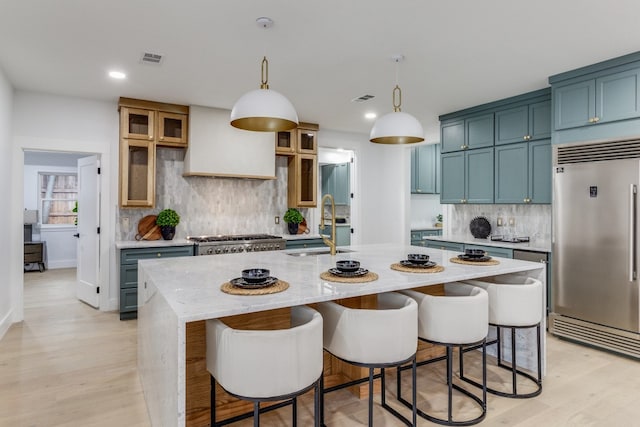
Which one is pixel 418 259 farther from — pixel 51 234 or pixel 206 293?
pixel 51 234

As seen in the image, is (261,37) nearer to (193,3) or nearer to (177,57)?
(193,3)

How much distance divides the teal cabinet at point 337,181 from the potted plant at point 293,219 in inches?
88.9

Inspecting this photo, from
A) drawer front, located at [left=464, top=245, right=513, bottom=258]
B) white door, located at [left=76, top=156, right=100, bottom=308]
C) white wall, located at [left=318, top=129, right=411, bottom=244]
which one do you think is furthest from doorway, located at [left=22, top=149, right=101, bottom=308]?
drawer front, located at [left=464, top=245, right=513, bottom=258]

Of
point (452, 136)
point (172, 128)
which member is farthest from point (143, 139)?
point (452, 136)

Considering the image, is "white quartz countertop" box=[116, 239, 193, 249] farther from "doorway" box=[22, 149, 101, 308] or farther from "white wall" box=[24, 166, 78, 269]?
"white wall" box=[24, 166, 78, 269]

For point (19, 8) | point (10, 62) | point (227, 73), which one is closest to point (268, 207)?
point (227, 73)

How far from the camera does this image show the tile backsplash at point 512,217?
15.2 feet

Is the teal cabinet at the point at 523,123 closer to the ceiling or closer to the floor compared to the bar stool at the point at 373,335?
closer to the ceiling

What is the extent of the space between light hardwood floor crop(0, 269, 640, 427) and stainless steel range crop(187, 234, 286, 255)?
119cm

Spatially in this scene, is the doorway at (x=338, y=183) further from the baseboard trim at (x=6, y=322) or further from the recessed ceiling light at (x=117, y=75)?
the baseboard trim at (x=6, y=322)

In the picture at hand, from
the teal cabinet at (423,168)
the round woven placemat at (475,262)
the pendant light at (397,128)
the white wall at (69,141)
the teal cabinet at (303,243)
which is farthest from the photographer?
the teal cabinet at (423,168)

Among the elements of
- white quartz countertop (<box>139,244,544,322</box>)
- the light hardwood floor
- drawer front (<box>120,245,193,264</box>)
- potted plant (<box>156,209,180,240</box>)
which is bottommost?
the light hardwood floor

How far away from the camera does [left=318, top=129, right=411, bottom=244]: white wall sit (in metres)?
6.57

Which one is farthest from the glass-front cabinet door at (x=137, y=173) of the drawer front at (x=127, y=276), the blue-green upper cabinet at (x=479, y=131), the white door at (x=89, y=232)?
the blue-green upper cabinet at (x=479, y=131)
